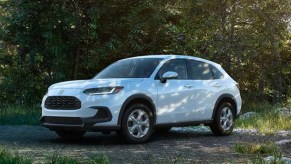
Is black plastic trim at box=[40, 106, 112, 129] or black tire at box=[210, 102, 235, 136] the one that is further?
black tire at box=[210, 102, 235, 136]

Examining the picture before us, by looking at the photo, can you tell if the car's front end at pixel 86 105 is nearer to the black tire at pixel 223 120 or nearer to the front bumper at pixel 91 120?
the front bumper at pixel 91 120

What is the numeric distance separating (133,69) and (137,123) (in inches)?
51.7

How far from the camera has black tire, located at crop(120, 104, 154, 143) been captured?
402 inches

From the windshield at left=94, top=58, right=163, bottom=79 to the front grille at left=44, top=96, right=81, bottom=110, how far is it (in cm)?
132

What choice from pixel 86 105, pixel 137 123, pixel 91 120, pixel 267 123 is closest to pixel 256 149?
pixel 137 123

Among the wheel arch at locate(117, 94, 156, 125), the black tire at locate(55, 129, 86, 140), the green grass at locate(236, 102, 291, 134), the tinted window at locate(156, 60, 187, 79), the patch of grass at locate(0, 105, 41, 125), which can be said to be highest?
the tinted window at locate(156, 60, 187, 79)

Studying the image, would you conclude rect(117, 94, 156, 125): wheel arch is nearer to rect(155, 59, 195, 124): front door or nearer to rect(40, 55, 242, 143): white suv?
rect(40, 55, 242, 143): white suv

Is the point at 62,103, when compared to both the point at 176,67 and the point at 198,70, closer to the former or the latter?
the point at 176,67

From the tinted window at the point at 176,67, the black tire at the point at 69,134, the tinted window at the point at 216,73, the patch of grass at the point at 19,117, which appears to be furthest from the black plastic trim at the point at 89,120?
the patch of grass at the point at 19,117

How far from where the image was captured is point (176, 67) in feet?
38.1

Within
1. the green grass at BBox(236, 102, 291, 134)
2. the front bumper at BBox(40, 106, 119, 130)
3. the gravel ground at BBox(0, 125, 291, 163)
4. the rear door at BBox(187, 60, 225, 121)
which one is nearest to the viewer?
the gravel ground at BBox(0, 125, 291, 163)

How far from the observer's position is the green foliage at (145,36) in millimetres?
19594

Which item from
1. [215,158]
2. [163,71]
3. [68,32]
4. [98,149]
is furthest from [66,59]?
[215,158]

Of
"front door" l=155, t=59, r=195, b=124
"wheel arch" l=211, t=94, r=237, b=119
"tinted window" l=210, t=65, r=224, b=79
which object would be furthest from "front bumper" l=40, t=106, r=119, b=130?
"tinted window" l=210, t=65, r=224, b=79
